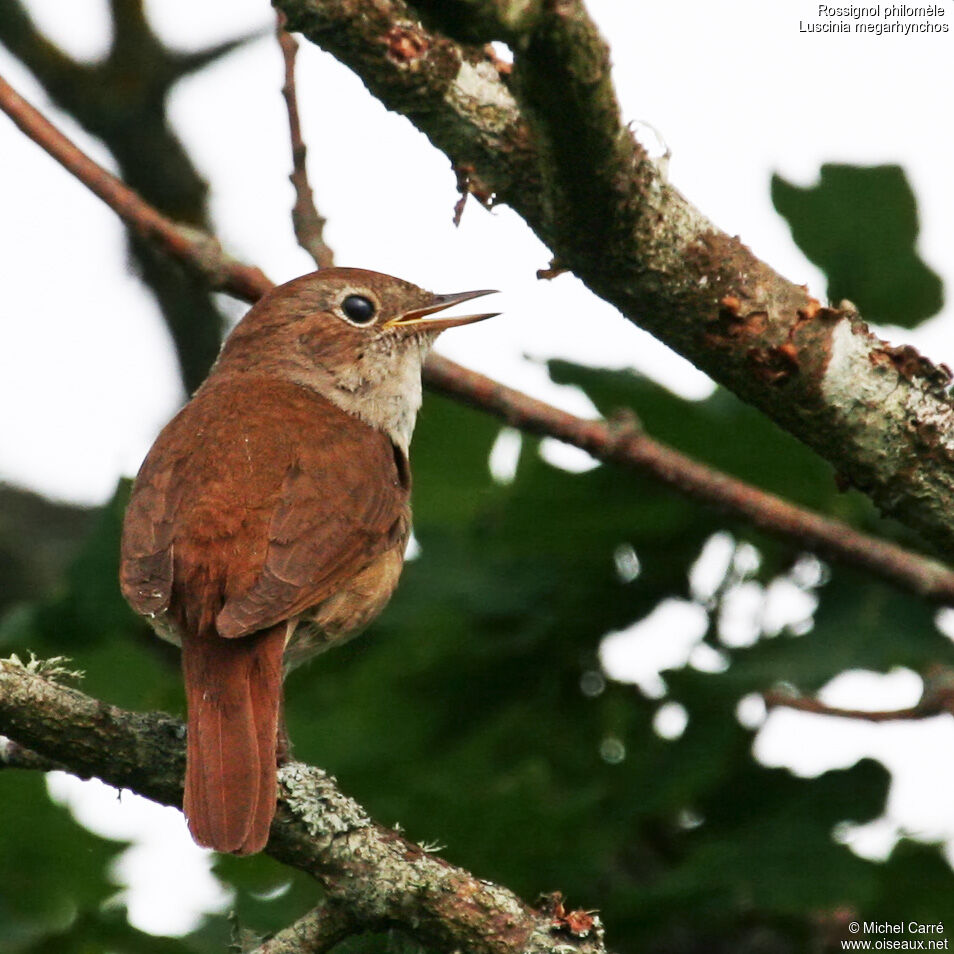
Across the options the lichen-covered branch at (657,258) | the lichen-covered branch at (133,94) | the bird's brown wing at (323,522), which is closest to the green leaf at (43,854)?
the bird's brown wing at (323,522)

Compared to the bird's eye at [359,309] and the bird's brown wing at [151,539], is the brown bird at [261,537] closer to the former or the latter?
the bird's brown wing at [151,539]

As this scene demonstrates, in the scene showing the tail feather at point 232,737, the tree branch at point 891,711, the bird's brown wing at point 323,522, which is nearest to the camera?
the tail feather at point 232,737

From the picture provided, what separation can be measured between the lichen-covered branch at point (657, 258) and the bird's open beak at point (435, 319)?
2.19m

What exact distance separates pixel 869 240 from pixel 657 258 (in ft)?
6.29

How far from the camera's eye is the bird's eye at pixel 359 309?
5730 millimetres

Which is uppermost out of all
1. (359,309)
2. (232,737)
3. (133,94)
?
(133,94)

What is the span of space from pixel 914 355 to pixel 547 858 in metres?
1.76

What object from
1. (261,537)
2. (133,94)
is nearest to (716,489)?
(261,537)

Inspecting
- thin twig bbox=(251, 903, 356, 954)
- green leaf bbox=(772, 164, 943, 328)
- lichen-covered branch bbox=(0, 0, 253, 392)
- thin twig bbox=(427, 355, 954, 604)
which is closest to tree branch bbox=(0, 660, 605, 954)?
thin twig bbox=(251, 903, 356, 954)

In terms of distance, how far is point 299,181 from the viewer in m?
4.73

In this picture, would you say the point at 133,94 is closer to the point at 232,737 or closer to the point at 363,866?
the point at 232,737

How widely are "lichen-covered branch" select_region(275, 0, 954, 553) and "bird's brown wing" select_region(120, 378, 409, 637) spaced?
1276 millimetres

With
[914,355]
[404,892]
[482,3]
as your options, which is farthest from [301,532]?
[482,3]

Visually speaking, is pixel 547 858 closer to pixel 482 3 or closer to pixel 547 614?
pixel 547 614
